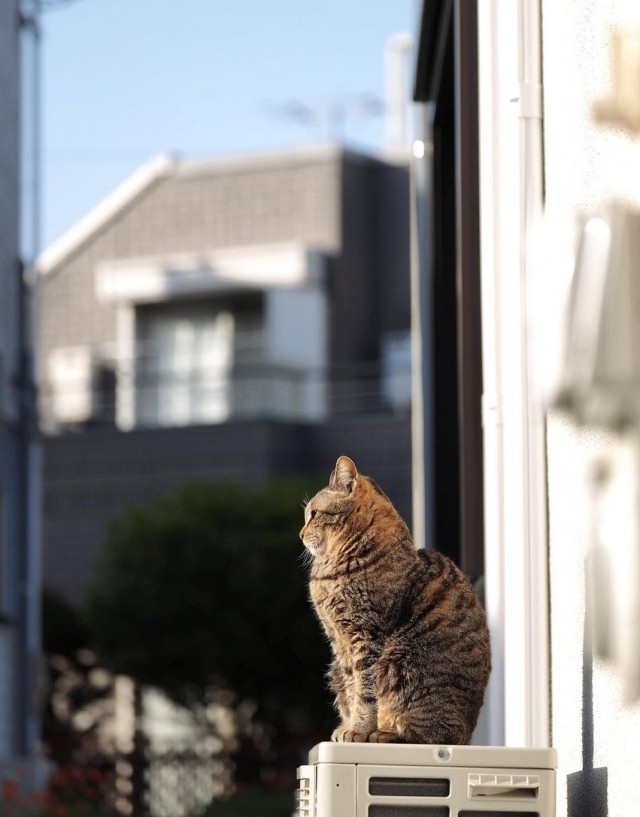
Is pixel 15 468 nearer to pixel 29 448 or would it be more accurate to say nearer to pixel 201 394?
pixel 29 448

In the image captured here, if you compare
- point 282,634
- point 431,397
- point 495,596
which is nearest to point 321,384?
A: point 282,634

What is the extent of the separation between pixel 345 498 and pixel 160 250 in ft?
65.9

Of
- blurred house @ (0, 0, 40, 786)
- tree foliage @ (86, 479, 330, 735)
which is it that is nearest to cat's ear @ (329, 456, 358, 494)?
blurred house @ (0, 0, 40, 786)

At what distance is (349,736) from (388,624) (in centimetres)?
16

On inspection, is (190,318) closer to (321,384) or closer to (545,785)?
(321,384)

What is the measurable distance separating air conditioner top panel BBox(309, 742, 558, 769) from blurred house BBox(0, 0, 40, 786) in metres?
9.60

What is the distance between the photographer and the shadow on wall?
193cm

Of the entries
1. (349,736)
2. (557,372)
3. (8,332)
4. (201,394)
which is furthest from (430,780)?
(201,394)

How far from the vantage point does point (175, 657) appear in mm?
13969

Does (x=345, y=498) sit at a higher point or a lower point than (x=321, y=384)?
lower

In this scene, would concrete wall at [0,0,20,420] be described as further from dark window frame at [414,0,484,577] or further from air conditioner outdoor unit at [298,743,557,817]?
air conditioner outdoor unit at [298,743,557,817]

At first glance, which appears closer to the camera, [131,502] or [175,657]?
[175,657]

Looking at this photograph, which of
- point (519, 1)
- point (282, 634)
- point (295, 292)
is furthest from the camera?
point (295, 292)

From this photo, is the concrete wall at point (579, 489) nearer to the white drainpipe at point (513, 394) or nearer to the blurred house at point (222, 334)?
the white drainpipe at point (513, 394)
